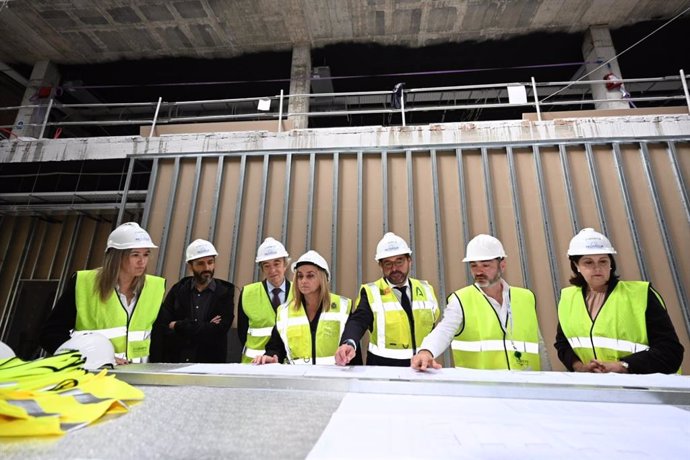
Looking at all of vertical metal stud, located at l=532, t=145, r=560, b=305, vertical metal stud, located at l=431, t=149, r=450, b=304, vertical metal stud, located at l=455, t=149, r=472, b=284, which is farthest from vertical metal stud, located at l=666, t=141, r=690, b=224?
vertical metal stud, located at l=431, t=149, r=450, b=304

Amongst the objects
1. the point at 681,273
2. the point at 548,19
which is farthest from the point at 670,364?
the point at 548,19

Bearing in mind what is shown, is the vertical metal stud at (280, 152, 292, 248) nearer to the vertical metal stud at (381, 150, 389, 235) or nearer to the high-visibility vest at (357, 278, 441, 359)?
the vertical metal stud at (381, 150, 389, 235)

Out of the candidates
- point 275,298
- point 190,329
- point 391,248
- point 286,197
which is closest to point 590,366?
point 391,248

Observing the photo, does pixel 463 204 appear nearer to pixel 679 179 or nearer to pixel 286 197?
pixel 286 197

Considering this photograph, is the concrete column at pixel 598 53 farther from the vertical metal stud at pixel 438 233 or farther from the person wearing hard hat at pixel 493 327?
the person wearing hard hat at pixel 493 327

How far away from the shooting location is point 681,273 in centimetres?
448

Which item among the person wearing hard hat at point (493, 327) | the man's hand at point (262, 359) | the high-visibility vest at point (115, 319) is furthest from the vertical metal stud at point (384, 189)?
the high-visibility vest at point (115, 319)

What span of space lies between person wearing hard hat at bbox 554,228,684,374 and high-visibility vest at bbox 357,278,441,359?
44.2 inches

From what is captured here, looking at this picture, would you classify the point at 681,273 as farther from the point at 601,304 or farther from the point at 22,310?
the point at 22,310

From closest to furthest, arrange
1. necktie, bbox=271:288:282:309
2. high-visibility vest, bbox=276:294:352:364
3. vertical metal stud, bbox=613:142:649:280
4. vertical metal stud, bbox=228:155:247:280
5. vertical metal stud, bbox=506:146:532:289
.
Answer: high-visibility vest, bbox=276:294:352:364, necktie, bbox=271:288:282:309, vertical metal stud, bbox=613:142:649:280, vertical metal stud, bbox=506:146:532:289, vertical metal stud, bbox=228:155:247:280

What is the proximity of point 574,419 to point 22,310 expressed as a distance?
12405mm

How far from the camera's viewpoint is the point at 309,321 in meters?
2.89

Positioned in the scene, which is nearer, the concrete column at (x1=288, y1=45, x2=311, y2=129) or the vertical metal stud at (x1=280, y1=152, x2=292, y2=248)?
the vertical metal stud at (x1=280, y1=152, x2=292, y2=248)

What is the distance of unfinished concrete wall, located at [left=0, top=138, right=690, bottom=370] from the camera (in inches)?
186
